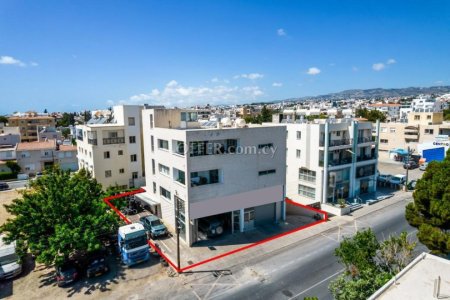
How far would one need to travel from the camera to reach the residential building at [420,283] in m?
11.1

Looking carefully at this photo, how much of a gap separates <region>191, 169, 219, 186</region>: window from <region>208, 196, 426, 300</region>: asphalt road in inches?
321

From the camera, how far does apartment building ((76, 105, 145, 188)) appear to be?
41938mm

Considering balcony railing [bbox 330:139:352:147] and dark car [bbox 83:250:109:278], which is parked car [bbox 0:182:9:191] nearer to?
dark car [bbox 83:250:109:278]

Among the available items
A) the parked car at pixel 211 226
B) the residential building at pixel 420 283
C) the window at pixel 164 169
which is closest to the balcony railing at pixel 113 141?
the window at pixel 164 169

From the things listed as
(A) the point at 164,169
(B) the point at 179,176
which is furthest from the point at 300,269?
(A) the point at 164,169

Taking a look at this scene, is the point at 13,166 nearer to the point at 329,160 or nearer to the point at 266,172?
the point at 266,172

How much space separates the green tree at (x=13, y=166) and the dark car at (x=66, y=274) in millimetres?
49113

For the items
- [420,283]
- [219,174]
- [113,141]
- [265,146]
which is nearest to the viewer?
[420,283]

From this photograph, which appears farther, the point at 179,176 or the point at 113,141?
the point at 113,141

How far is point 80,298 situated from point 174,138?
14.7 m

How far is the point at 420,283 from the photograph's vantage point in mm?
11977

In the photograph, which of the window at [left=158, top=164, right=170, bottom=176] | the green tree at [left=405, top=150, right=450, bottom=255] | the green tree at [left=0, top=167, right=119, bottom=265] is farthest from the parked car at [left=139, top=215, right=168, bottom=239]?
the green tree at [left=405, top=150, right=450, bottom=255]

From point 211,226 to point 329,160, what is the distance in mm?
19010

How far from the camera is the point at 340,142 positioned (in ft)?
123
